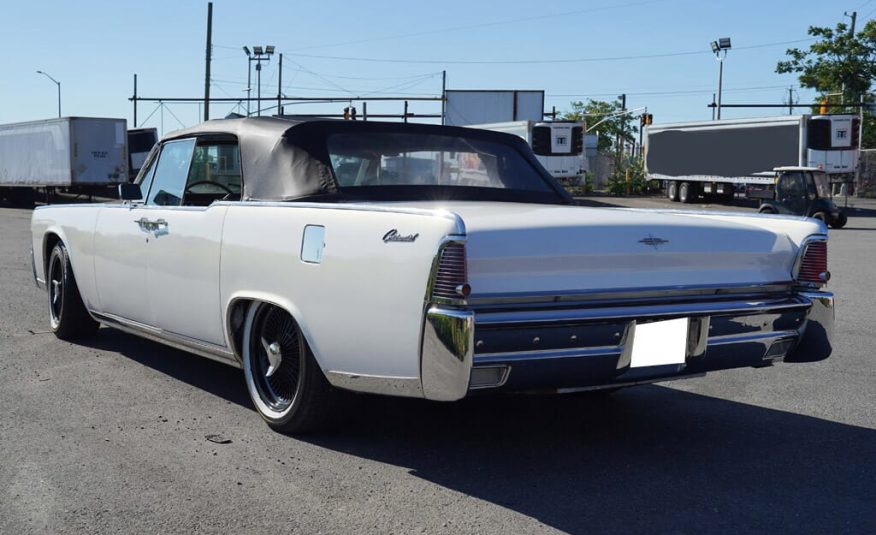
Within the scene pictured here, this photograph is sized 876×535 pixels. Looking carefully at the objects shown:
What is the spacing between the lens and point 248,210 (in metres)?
4.70

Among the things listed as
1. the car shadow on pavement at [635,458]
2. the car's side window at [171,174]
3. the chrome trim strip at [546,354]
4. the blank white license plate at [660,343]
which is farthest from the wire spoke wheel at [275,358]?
the blank white license plate at [660,343]

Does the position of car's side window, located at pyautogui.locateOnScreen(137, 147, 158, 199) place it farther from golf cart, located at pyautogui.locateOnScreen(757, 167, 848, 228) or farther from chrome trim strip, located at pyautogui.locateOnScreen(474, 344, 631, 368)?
golf cart, located at pyautogui.locateOnScreen(757, 167, 848, 228)

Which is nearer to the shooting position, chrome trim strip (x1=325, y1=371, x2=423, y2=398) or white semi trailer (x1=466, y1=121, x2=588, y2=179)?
chrome trim strip (x1=325, y1=371, x2=423, y2=398)

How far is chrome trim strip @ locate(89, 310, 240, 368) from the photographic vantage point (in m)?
4.95

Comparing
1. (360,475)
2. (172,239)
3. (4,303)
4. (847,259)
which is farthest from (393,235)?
(847,259)

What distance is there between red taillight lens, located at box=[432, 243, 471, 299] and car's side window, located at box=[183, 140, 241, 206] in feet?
6.51

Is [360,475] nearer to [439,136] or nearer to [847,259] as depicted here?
[439,136]

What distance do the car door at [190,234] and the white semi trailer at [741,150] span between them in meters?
25.9

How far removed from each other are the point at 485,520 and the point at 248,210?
2.01 meters

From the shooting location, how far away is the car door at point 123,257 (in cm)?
561

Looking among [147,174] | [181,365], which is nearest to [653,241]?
[181,365]

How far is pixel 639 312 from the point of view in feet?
12.9

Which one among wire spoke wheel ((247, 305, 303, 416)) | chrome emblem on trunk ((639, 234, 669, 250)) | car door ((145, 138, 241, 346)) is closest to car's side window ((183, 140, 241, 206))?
car door ((145, 138, 241, 346))

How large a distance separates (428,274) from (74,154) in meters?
31.9
